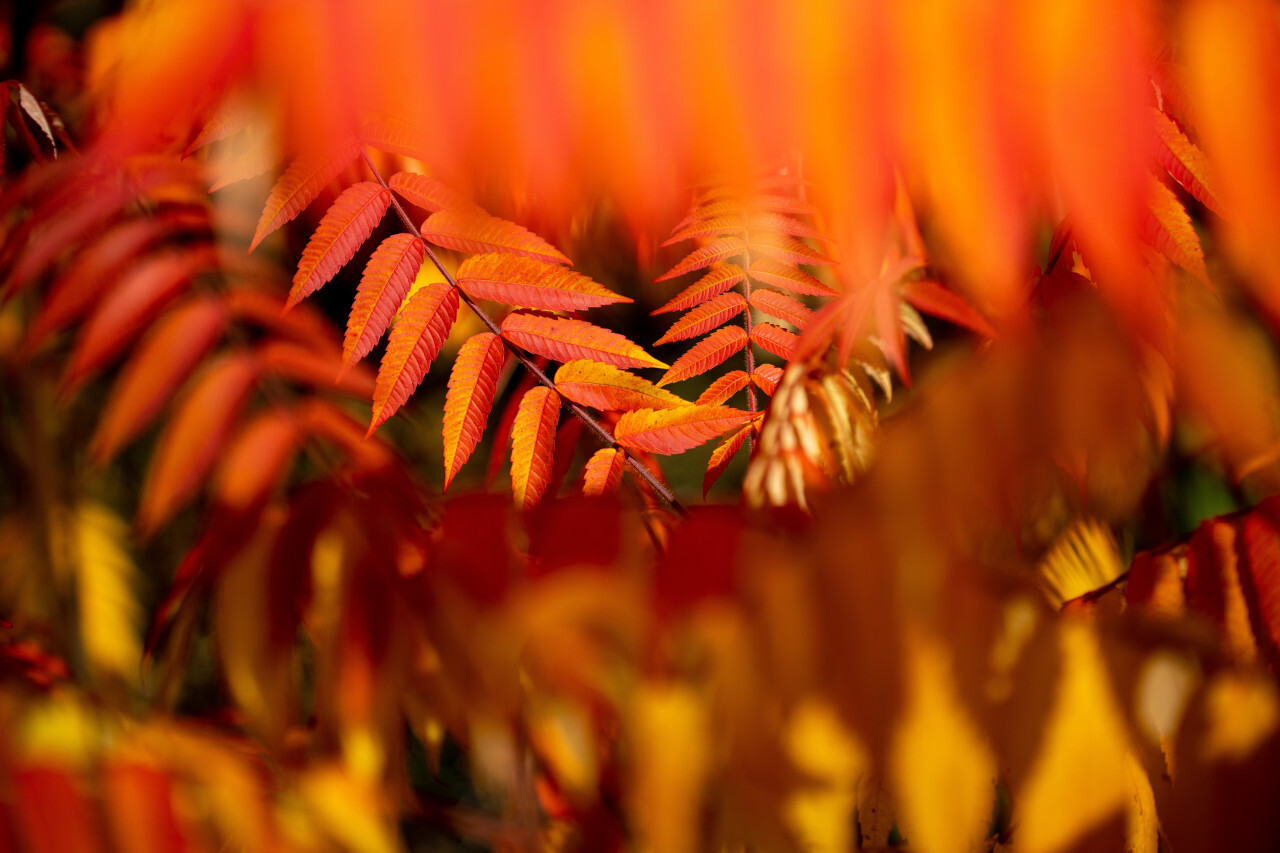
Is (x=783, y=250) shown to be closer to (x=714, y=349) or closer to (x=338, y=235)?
(x=714, y=349)

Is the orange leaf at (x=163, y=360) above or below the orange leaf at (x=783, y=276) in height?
below

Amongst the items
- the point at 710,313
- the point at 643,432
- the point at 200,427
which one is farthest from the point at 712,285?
the point at 200,427

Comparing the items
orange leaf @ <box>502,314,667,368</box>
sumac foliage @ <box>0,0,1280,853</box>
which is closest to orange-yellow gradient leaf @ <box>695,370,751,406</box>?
sumac foliage @ <box>0,0,1280,853</box>

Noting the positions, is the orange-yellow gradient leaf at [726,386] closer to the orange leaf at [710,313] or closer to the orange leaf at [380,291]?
the orange leaf at [710,313]

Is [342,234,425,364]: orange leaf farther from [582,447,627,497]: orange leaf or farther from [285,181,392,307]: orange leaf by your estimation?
[582,447,627,497]: orange leaf

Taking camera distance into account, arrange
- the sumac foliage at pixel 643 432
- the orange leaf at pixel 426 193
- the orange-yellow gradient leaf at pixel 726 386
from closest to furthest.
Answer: the sumac foliage at pixel 643 432 < the orange leaf at pixel 426 193 < the orange-yellow gradient leaf at pixel 726 386

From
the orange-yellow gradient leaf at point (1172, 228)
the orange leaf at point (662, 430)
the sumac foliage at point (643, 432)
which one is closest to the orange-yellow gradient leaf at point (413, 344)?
the sumac foliage at point (643, 432)
